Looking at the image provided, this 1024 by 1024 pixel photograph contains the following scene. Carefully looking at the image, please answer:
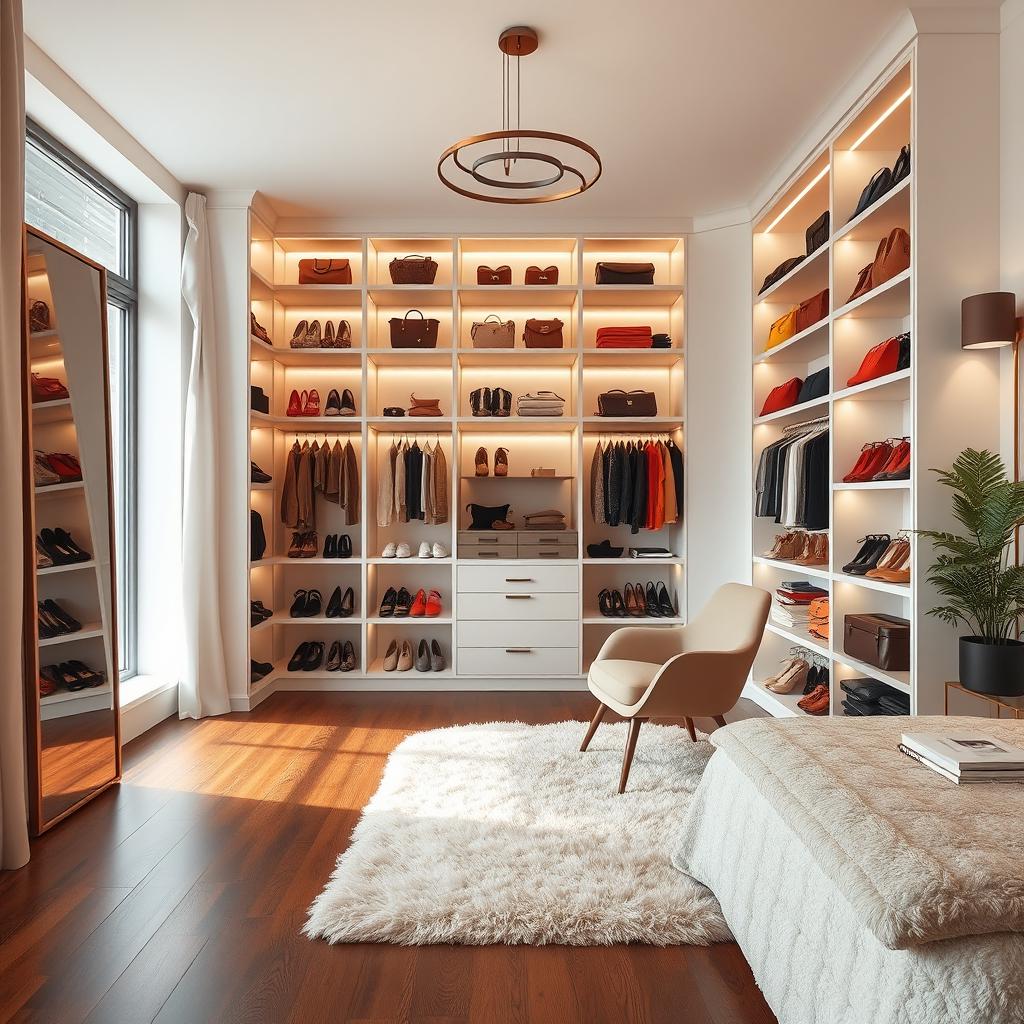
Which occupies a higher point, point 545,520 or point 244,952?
point 545,520

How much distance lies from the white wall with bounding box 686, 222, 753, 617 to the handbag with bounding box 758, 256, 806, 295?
9.5 inches

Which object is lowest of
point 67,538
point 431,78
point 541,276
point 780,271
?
point 67,538

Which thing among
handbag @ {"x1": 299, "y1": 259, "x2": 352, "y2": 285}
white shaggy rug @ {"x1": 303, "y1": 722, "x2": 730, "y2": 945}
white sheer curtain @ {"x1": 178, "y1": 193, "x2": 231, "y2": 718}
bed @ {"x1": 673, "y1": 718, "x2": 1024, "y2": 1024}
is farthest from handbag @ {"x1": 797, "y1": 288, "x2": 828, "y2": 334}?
white sheer curtain @ {"x1": 178, "y1": 193, "x2": 231, "y2": 718}

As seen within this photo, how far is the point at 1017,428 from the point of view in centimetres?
286

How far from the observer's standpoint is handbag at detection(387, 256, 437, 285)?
520 centimetres

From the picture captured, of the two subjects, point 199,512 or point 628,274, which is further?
point 628,274

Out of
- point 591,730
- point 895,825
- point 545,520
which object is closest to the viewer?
point 895,825

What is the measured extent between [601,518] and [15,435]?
3449 millimetres

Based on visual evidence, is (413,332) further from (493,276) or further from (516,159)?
(516,159)

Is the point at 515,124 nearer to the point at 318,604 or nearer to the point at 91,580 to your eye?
the point at 91,580

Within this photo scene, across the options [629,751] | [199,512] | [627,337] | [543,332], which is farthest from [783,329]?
[199,512]

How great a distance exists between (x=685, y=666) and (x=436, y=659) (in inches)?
95.6

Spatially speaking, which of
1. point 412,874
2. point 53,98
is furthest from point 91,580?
point 53,98

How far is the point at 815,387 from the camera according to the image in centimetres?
409
